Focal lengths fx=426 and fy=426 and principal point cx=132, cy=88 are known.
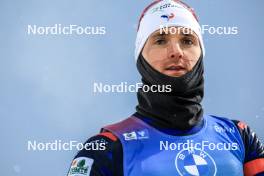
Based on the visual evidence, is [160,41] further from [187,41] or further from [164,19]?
[164,19]

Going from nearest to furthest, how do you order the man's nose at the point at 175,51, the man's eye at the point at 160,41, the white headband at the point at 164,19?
the man's nose at the point at 175,51, the man's eye at the point at 160,41, the white headband at the point at 164,19

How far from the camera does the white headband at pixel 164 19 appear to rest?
3.76 metres

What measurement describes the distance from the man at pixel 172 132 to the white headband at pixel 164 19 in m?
0.02

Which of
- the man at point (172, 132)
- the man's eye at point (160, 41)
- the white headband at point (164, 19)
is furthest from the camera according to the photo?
the white headband at point (164, 19)

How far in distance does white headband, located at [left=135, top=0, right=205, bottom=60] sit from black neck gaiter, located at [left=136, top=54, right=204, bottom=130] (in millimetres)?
336

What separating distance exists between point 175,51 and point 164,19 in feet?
2.29

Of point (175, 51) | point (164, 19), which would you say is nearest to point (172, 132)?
point (175, 51)

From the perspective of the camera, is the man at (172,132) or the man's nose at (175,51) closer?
the man at (172,132)

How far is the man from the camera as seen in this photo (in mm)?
2963

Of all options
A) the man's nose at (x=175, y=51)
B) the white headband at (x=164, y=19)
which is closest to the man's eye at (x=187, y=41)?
the man's nose at (x=175, y=51)

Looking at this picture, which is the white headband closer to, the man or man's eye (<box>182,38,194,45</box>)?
the man

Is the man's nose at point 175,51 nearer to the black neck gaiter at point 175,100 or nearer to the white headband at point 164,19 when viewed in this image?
the black neck gaiter at point 175,100

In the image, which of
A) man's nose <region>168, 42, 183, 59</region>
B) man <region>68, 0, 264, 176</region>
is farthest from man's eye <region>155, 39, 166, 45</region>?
man's nose <region>168, 42, 183, 59</region>

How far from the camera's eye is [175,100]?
337 cm
